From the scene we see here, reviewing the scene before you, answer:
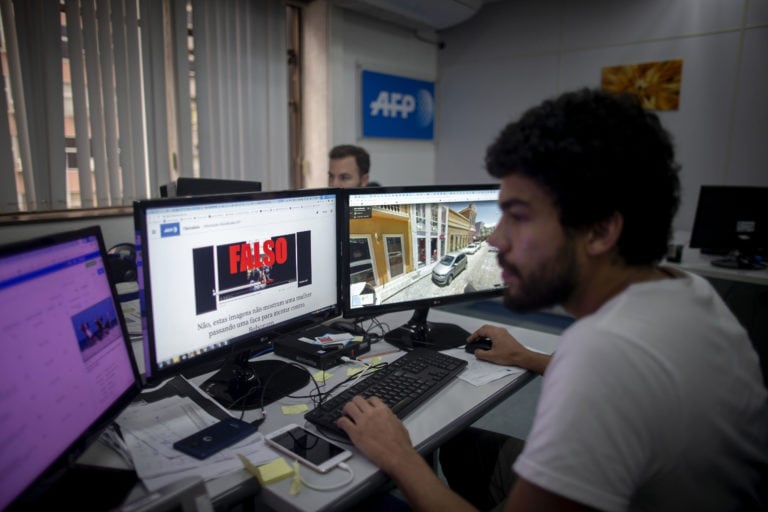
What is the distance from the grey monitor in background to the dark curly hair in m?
1.25

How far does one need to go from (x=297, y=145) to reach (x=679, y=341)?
13.0ft

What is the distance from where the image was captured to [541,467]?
2.17 feet

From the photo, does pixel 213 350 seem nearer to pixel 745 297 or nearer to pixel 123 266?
pixel 123 266

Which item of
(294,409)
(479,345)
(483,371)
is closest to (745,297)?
(479,345)

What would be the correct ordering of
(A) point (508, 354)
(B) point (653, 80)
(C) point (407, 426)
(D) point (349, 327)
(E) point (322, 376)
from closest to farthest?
(C) point (407, 426) → (E) point (322, 376) → (A) point (508, 354) → (D) point (349, 327) → (B) point (653, 80)

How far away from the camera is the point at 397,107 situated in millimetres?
4887

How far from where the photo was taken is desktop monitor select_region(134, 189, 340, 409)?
103 cm

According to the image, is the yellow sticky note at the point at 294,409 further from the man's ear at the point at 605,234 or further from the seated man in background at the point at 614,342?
the man's ear at the point at 605,234

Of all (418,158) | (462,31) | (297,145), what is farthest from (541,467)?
(462,31)

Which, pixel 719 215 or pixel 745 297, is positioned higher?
pixel 719 215

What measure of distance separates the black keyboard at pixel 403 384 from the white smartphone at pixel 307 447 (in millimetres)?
37

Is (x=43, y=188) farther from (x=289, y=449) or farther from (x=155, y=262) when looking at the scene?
(x=289, y=449)

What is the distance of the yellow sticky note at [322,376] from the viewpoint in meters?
1.32

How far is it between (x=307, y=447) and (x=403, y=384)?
1.04ft
